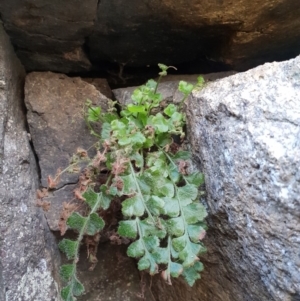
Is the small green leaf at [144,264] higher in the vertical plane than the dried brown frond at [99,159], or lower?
lower

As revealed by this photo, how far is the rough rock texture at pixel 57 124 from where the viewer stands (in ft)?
4.01

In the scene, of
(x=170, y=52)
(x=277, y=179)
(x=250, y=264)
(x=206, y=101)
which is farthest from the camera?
(x=170, y=52)

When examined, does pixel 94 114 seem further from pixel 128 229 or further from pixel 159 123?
pixel 128 229

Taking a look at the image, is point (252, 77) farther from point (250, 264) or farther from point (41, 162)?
point (41, 162)

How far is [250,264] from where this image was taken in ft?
3.10

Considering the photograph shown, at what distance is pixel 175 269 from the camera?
937 mm

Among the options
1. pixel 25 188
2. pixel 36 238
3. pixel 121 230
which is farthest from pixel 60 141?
pixel 121 230

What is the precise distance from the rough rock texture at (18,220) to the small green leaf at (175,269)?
0.39 metres

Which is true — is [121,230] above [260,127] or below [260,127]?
below

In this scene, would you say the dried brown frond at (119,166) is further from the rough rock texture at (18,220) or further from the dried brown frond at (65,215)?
the rough rock texture at (18,220)

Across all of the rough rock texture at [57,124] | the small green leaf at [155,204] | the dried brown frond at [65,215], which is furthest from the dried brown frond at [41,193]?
the small green leaf at [155,204]

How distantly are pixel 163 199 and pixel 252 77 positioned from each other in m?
0.36

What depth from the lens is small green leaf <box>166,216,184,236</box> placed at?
0.96m

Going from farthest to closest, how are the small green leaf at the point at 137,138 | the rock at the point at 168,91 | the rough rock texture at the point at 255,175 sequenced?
1. the rock at the point at 168,91
2. the small green leaf at the point at 137,138
3. the rough rock texture at the point at 255,175
